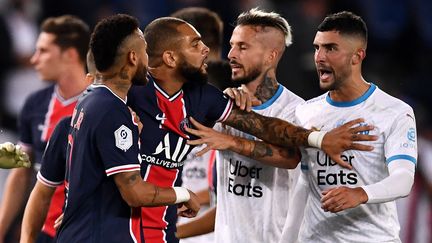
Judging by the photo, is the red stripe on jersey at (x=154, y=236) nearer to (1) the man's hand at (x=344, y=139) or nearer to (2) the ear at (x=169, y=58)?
(2) the ear at (x=169, y=58)

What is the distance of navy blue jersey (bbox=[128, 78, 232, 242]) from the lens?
6.20 meters

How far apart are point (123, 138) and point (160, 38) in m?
0.85

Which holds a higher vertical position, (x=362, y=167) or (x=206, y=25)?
(x=206, y=25)

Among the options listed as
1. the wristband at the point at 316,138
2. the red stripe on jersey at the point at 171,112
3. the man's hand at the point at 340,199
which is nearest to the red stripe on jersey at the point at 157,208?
the red stripe on jersey at the point at 171,112

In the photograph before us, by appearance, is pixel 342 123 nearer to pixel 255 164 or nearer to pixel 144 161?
pixel 255 164

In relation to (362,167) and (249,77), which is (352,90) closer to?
(362,167)

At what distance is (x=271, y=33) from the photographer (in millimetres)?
7055

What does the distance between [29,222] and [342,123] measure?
1958 mm

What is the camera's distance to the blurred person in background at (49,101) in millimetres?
7785

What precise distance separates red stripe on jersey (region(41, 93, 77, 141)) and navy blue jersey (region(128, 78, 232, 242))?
1947 mm

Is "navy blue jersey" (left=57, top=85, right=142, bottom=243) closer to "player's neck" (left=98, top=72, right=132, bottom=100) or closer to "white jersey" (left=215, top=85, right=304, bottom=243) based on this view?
"player's neck" (left=98, top=72, right=132, bottom=100)

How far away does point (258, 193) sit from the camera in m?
6.80

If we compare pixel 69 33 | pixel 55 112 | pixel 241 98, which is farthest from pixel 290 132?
pixel 69 33

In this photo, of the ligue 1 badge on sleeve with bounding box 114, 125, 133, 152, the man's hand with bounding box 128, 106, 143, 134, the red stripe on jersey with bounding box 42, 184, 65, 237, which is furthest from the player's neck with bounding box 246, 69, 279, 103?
the red stripe on jersey with bounding box 42, 184, 65, 237
